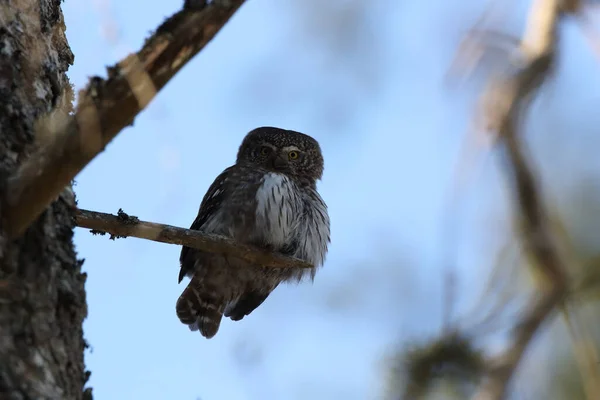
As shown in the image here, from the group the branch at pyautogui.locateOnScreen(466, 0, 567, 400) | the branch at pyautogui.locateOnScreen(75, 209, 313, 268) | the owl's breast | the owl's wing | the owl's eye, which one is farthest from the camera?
the owl's eye

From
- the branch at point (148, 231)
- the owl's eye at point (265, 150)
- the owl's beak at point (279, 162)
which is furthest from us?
the owl's eye at point (265, 150)

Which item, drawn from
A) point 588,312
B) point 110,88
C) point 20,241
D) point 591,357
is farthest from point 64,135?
point 588,312

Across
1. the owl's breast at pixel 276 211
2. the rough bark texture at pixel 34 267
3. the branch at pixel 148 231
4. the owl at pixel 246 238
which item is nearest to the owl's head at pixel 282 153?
the owl at pixel 246 238

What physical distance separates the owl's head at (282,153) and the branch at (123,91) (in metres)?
3.59

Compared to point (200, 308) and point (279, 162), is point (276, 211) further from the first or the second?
point (279, 162)

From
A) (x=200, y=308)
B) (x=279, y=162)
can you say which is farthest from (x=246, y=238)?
(x=279, y=162)

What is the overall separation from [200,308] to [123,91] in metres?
3.04

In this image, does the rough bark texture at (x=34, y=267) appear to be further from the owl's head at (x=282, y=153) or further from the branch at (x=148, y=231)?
the owl's head at (x=282, y=153)

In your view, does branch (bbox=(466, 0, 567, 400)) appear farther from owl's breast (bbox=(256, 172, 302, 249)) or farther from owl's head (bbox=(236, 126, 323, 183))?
owl's head (bbox=(236, 126, 323, 183))

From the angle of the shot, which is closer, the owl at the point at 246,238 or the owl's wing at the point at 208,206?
the owl at the point at 246,238

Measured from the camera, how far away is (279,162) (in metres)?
6.18

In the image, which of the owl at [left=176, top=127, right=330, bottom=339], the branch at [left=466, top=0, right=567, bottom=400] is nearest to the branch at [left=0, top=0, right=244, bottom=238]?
the branch at [left=466, top=0, right=567, bottom=400]

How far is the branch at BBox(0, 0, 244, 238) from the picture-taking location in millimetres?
2426

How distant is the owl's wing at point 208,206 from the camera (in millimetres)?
5305
